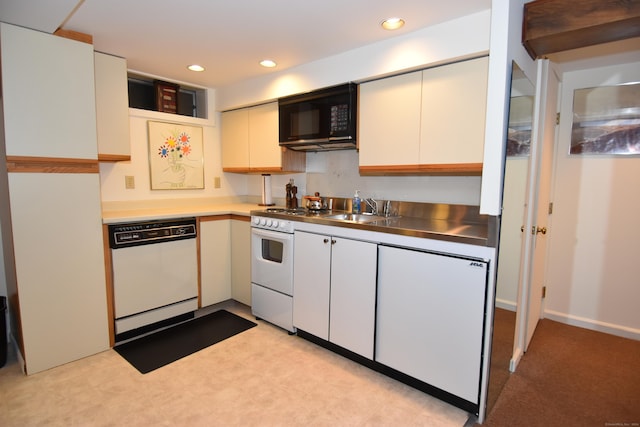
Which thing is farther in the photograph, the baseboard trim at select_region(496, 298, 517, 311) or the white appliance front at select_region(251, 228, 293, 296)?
the white appliance front at select_region(251, 228, 293, 296)

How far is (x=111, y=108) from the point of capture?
101 inches

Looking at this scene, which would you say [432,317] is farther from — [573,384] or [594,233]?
[594,233]

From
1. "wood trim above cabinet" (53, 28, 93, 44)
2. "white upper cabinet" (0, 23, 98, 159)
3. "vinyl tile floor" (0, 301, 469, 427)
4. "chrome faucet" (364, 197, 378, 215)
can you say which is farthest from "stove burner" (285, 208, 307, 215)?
"wood trim above cabinet" (53, 28, 93, 44)

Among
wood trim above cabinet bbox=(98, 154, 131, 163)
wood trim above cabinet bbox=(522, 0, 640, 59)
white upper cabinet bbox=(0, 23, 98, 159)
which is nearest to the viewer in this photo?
wood trim above cabinet bbox=(522, 0, 640, 59)

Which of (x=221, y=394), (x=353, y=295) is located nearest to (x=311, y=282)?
(x=353, y=295)

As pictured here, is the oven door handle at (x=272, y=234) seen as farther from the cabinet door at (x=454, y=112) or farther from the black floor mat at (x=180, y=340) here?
the cabinet door at (x=454, y=112)

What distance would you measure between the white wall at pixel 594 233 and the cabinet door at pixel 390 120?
5.30ft

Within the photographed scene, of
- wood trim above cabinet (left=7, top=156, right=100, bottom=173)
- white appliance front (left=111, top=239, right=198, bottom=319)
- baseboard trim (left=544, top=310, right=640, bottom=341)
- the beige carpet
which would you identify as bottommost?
the beige carpet

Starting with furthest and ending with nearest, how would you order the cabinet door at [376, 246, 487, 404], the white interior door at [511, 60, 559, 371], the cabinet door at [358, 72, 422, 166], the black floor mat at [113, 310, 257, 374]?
the black floor mat at [113, 310, 257, 374], the cabinet door at [358, 72, 422, 166], the white interior door at [511, 60, 559, 371], the cabinet door at [376, 246, 487, 404]

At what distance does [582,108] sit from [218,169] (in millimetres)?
3466

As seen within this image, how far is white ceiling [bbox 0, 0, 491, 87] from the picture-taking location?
1814 millimetres

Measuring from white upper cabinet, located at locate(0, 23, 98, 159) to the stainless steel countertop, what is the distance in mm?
1356

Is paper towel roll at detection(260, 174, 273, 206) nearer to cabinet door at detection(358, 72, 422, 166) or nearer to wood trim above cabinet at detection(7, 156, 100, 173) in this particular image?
cabinet door at detection(358, 72, 422, 166)

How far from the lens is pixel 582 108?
2.79 metres
